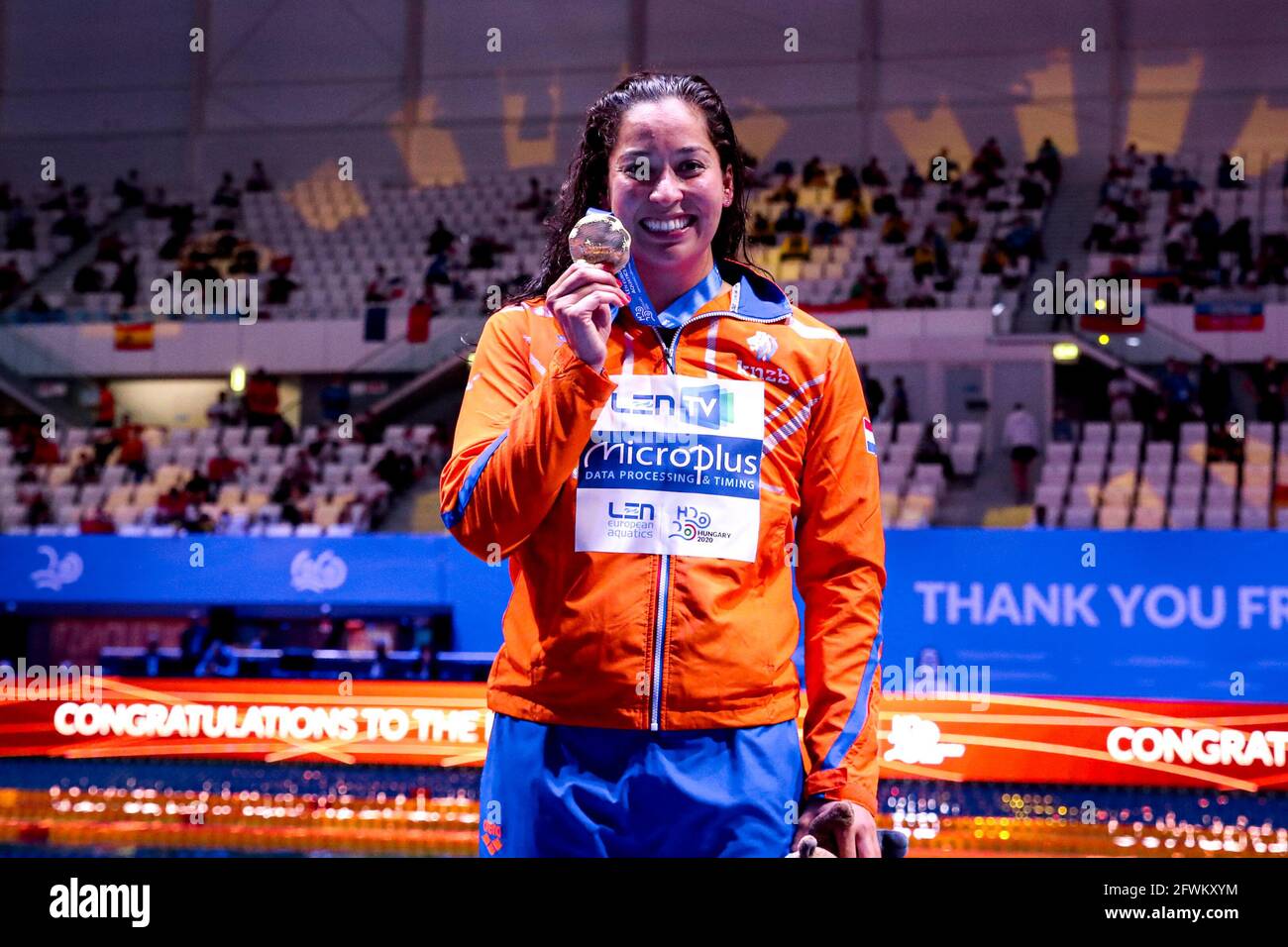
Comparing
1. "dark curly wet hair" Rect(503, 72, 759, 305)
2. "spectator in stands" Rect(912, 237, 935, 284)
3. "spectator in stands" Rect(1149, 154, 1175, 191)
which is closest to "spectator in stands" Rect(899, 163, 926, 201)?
"spectator in stands" Rect(912, 237, 935, 284)

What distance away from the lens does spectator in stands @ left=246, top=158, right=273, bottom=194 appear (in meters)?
18.9

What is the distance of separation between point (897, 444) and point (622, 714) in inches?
426

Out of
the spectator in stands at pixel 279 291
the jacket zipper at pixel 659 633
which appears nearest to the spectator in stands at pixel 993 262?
the spectator in stands at pixel 279 291

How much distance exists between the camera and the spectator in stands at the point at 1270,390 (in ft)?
38.7

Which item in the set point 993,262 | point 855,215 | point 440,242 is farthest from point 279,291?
point 993,262

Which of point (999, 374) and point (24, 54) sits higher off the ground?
point (24, 54)

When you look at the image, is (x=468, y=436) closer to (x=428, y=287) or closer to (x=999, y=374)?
(x=999, y=374)

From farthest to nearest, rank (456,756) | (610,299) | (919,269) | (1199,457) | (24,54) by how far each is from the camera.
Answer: (24,54), (919,269), (1199,457), (456,756), (610,299)

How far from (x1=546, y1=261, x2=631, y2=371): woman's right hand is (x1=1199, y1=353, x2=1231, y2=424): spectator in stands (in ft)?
36.6

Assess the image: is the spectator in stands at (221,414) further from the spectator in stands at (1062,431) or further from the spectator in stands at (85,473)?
the spectator in stands at (1062,431)

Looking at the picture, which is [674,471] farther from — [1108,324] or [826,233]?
[826,233]

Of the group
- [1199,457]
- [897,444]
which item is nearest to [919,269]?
[897,444]

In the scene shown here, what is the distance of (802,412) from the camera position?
1969 mm
